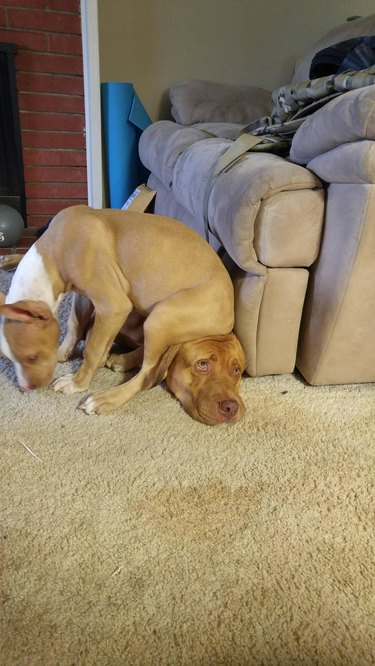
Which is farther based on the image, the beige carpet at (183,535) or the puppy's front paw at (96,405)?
the puppy's front paw at (96,405)

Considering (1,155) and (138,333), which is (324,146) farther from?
(1,155)

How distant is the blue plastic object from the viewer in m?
2.71

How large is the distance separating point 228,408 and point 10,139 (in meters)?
2.40

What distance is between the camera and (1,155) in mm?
2809

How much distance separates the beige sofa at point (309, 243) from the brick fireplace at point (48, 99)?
67.2 inches

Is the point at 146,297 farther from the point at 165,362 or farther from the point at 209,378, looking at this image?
the point at 209,378

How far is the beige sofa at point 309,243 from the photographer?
1131 millimetres

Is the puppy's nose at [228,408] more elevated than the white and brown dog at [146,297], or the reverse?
the white and brown dog at [146,297]

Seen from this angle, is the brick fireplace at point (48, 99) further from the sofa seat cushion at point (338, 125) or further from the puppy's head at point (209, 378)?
the puppy's head at point (209, 378)

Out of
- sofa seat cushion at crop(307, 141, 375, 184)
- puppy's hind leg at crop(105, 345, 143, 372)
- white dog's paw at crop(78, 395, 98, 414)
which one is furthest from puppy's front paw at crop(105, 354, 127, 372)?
sofa seat cushion at crop(307, 141, 375, 184)

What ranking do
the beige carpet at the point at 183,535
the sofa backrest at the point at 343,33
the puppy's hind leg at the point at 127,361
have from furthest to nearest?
1. the sofa backrest at the point at 343,33
2. the puppy's hind leg at the point at 127,361
3. the beige carpet at the point at 183,535

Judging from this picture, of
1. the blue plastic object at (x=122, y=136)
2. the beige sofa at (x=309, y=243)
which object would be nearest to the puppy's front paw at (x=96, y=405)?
the beige sofa at (x=309, y=243)

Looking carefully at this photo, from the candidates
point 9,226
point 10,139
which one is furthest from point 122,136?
point 9,226

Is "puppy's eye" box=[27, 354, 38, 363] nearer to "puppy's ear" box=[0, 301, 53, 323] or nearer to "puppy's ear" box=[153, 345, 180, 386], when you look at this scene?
"puppy's ear" box=[0, 301, 53, 323]
